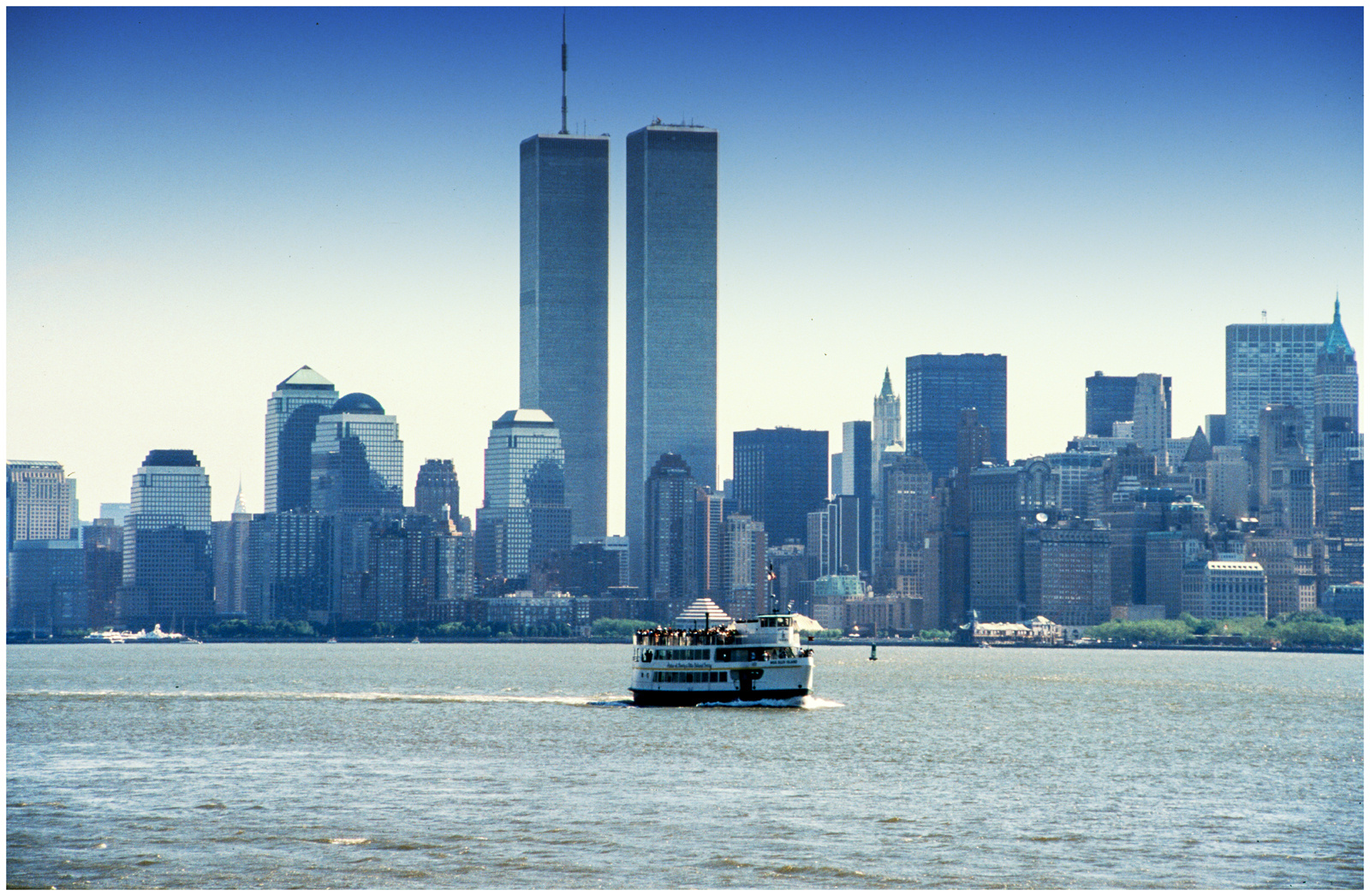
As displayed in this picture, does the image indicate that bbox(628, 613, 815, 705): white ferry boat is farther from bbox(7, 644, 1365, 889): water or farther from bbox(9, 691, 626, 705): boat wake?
bbox(9, 691, 626, 705): boat wake

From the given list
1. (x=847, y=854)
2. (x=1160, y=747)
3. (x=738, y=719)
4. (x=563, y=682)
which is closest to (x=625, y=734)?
(x=738, y=719)

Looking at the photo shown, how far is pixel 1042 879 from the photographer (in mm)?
49594

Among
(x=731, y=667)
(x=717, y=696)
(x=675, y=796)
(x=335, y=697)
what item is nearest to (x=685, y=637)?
(x=731, y=667)

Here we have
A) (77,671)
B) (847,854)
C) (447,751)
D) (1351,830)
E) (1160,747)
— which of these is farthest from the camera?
(77,671)

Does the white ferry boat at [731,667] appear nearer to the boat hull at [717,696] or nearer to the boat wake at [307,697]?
the boat hull at [717,696]

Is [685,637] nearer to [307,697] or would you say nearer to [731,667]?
[731,667]

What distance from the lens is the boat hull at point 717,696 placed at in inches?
4397

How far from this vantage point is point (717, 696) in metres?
112

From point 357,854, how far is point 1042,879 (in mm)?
19166

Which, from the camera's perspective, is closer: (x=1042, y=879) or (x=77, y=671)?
(x=1042, y=879)

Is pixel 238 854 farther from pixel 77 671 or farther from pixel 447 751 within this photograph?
pixel 77 671

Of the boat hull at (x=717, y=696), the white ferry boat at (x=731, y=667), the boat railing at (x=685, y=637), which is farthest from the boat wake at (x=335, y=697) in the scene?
the boat railing at (x=685, y=637)

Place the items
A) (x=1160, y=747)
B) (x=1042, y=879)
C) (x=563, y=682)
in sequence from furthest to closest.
Result: (x=563, y=682) → (x=1160, y=747) → (x=1042, y=879)

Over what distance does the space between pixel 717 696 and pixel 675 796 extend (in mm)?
44936
